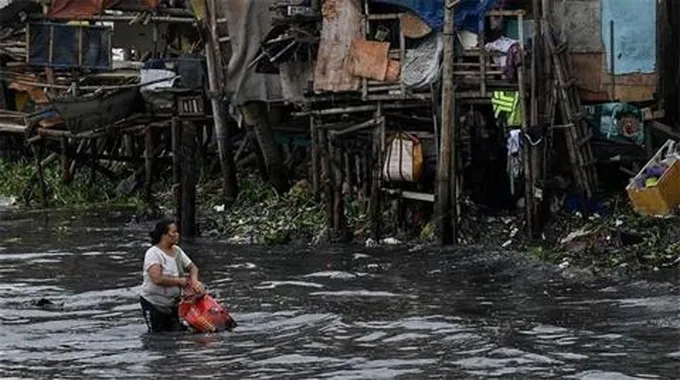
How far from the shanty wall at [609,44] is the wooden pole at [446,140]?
1544mm

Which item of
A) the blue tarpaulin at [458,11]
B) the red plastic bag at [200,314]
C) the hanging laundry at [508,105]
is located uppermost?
the blue tarpaulin at [458,11]

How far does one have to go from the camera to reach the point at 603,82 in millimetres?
19203

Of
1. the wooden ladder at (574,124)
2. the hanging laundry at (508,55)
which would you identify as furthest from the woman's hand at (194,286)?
the wooden ladder at (574,124)

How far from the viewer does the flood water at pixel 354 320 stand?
11398mm

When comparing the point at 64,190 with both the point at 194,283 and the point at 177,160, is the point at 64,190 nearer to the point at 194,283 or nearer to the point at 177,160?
the point at 177,160

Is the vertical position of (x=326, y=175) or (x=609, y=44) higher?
(x=609, y=44)

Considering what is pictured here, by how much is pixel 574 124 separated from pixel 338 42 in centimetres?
384

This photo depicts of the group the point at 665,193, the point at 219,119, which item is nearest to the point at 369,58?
the point at 665,193

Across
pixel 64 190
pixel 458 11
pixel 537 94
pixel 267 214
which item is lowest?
pixel 64 190

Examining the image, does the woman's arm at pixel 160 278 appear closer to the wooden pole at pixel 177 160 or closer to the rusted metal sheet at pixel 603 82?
the rusted metal sheet at pixel 603 82

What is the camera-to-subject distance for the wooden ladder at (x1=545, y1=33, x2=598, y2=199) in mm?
18641

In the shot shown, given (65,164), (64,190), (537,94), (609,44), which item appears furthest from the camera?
(65,164)

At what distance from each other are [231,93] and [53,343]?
11.4 meters

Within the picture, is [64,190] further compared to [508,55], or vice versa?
[64,190]
